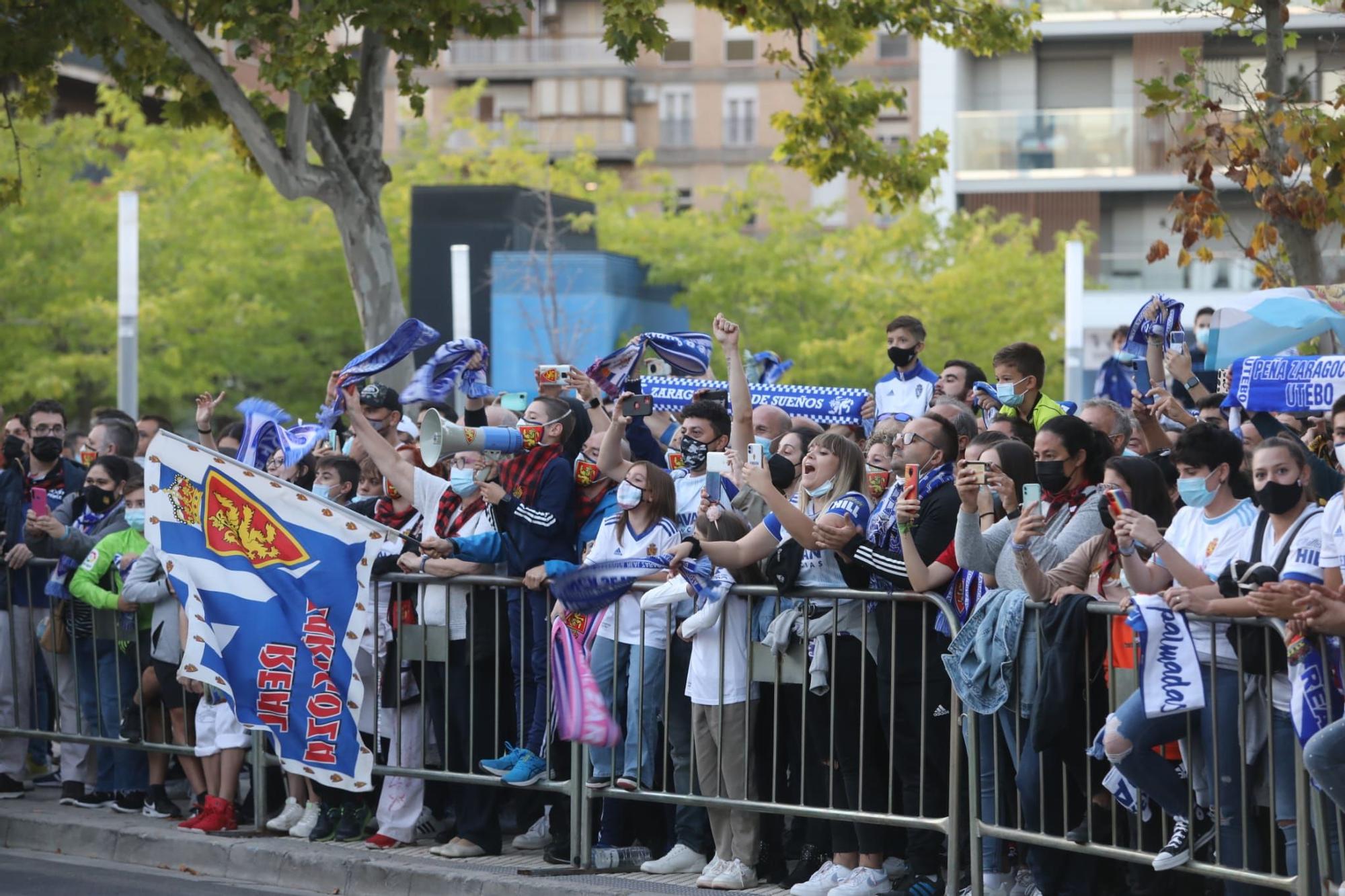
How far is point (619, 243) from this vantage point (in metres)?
39.2

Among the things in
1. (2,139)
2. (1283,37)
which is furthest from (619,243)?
(1283,37)

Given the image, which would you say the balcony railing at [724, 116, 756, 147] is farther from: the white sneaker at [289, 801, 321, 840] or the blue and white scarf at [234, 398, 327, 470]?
the white sneaker at [289, 801, 321, 840]

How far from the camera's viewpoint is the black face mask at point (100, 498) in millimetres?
10125

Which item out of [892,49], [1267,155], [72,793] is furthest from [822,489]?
[892,49]

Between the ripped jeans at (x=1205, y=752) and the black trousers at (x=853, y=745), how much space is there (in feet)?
4.16

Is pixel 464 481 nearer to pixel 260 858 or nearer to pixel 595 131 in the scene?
pixel 260 858

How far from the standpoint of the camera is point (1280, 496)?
6.59 m

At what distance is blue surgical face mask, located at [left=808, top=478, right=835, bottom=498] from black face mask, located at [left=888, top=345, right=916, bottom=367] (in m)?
2.57

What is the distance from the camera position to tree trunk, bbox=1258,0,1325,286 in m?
→ 10.6

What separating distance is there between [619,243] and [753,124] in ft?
72.6

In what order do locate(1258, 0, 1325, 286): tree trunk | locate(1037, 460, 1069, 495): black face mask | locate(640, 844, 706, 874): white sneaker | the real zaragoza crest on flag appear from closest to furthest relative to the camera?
1. locate(1037, 460, 1069, 495): black face mask
2. locate(640, 844, 706, 874): white sneaker
3. the real zaragoza crest on flag
4. locate(1258, 0, 1325, 286): tree trunk

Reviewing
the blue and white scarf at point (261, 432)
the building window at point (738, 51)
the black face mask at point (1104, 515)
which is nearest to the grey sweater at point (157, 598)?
the blue and white scarf at point (261, 432)

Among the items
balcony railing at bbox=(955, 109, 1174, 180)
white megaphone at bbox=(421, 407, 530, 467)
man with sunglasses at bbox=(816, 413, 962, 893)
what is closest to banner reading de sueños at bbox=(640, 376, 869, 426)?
white megaphone at bbox=(421, 407, 530, 467)

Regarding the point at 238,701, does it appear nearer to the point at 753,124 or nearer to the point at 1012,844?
the point at 1012,844
